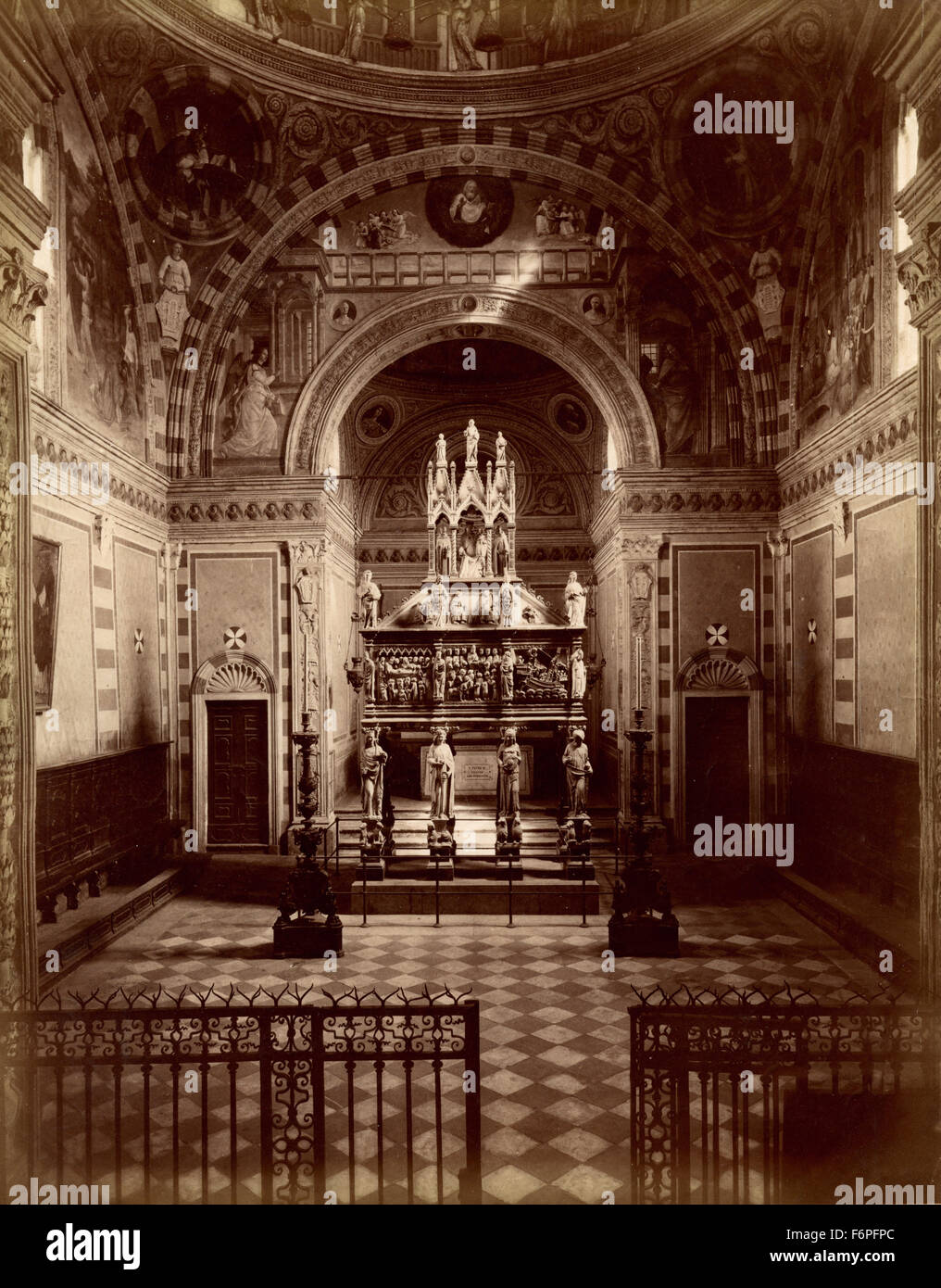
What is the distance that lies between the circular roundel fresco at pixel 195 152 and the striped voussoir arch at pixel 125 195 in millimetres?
243

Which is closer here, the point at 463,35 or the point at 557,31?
the point at 557,31

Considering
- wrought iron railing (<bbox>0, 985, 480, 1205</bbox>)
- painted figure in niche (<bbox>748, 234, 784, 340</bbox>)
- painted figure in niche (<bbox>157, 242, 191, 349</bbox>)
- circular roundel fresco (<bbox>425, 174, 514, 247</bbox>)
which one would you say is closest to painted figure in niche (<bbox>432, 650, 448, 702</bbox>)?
wrought iron railing (<bbox>0, 985, 480, 1205</bbox>)

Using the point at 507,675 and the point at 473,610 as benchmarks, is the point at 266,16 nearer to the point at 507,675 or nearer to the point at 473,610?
the point at 473,610

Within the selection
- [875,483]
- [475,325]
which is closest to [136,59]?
[475,325]

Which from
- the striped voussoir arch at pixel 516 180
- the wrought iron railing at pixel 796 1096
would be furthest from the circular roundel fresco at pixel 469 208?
the wrought iron railing at pixel 796 1096

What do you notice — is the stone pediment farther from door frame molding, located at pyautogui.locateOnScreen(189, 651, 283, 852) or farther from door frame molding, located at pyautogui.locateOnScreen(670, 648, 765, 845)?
door frame molding, located at pyautogui.locateOnScreen(189, 651, 283, 852)

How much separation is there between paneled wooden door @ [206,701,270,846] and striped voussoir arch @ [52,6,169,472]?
408cm

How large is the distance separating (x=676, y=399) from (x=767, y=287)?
2.05 m

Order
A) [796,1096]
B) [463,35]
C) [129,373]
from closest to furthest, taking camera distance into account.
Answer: [796,1096]
[463,35]
[129,373]

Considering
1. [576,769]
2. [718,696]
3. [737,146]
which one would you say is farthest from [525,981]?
[737,146]

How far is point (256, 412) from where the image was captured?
14055 mm

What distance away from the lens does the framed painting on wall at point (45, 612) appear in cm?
932

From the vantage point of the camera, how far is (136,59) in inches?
441

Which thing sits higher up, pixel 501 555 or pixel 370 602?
pixel 501 555
